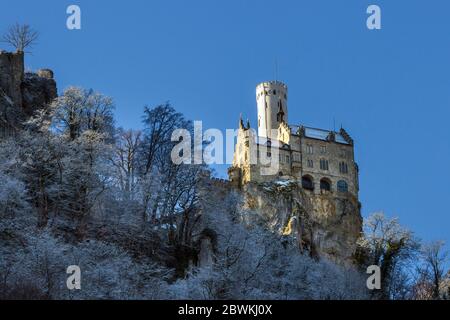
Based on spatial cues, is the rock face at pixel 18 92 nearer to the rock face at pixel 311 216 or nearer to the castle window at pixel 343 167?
the rock face at pixel 311 216

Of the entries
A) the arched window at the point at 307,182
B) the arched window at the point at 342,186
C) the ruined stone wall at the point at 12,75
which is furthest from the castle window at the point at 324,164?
the ruined stone wall at the point at 12,75

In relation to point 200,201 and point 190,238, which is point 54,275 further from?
point 200,201

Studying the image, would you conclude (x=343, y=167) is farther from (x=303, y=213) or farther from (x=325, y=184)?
(x=303, y=213)

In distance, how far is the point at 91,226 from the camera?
50938 millimetres

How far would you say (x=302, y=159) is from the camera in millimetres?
99688

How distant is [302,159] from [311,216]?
962 centimetres

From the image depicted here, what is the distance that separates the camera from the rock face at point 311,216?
84.8m

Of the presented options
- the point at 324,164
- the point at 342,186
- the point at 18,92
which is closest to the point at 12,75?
the point at 18,92

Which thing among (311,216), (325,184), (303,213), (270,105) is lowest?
(303,213)

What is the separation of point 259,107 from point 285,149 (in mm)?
21524

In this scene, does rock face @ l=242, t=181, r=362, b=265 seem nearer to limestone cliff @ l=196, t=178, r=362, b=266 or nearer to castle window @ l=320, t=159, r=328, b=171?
limestone cliff @ l=196, t=178, r=362, b=266

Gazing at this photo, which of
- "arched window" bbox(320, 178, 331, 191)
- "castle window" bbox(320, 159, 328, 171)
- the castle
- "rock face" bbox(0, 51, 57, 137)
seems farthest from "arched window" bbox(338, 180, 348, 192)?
"rock face" bbox(0, 51, 57, 137)
